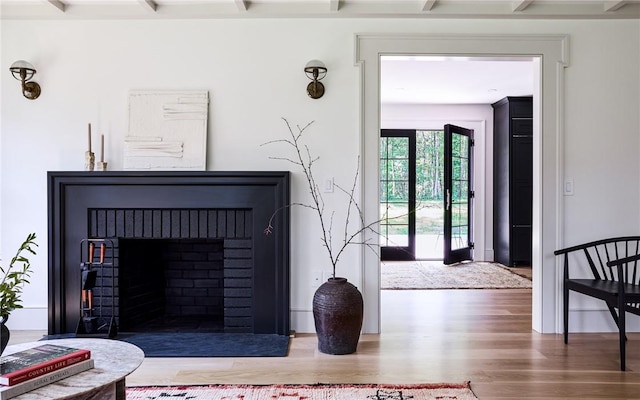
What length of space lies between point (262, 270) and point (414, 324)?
1.29 meters

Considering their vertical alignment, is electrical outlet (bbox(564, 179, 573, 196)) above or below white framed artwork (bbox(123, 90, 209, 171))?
below

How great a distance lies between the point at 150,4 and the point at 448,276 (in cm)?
449

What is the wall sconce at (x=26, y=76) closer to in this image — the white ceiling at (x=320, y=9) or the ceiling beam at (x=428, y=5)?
the white ceiling at (x=320, y=9)

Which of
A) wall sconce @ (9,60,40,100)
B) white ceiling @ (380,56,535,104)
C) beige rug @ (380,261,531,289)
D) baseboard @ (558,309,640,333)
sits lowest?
beige rug @ (380,261,531,289)

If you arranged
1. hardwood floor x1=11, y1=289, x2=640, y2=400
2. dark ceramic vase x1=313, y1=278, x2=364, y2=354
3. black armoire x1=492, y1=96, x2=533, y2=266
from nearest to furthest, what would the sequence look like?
hardwood floor x1=11, y1=289, x2=640, y2=400, dark ceramic vase x1=313, y1=278, x2=364, y2=354, black armoire x1=492, y1=96, x2=533, y2=266

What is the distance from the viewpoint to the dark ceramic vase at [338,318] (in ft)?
10.1

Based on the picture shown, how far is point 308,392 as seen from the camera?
2.47m

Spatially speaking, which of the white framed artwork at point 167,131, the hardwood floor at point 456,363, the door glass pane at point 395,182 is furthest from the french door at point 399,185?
the white framed artwork at point 167,131

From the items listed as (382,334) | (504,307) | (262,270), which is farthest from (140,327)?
(504,307)

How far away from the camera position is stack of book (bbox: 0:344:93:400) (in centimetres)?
154

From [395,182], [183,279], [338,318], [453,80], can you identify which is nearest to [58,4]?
[183,279]

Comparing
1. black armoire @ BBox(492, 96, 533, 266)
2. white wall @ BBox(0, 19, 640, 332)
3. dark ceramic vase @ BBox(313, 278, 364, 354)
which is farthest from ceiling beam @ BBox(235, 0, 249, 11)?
black armoire @ BBox(492, 96, 533, 266)

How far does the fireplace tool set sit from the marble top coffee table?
4.69 ft

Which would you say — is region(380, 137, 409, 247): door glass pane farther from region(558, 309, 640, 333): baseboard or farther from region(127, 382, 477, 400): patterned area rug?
region(127, 382, 477, 400): patterned area rug
